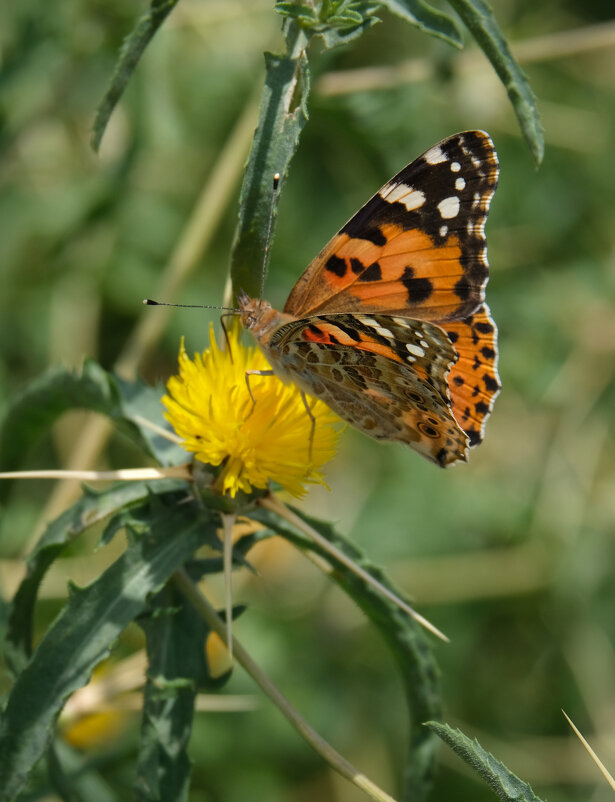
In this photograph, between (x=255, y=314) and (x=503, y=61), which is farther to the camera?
(x=255, y=314)

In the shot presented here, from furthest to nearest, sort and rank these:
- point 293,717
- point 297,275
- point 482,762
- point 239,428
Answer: point 297,275, point 239,428, point 293,717, point 482,762

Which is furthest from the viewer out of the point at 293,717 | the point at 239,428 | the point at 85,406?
the point at 85,406

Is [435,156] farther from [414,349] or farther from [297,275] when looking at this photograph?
[297,275]

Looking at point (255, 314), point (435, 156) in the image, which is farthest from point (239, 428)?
point (435, 156)

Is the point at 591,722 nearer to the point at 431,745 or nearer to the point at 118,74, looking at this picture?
the point at 431,745

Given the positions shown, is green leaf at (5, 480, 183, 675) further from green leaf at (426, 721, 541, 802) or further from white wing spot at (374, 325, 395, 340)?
green leaf at (426, 721, 541, 802)

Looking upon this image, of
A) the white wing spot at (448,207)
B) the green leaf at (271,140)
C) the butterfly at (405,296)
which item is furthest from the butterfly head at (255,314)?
the white wing spot at (448,207)

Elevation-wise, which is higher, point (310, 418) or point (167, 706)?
point (310, 418)
